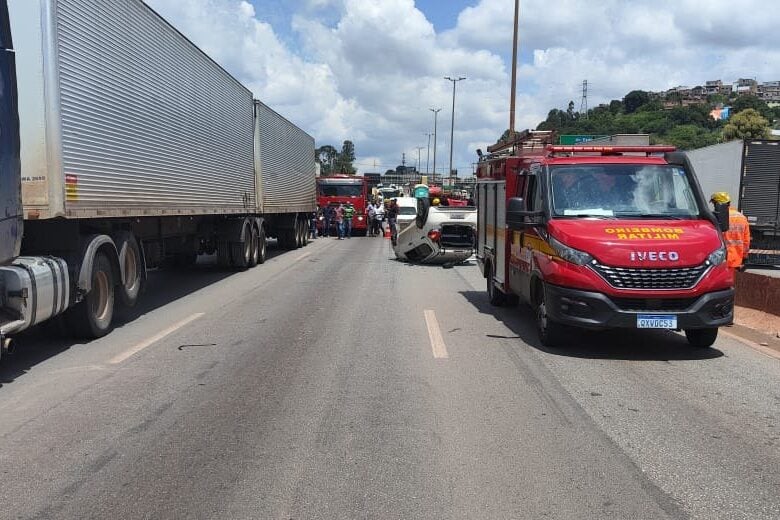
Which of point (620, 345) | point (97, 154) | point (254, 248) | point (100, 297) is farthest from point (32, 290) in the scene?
point (254, 248)

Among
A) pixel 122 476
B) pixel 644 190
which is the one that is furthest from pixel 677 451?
pixel 644 190

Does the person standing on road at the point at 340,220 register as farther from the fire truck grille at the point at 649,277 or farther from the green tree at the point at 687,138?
the green tree at the point at 687,138

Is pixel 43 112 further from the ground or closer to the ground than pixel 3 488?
further from the ground

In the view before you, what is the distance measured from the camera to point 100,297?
341 inches

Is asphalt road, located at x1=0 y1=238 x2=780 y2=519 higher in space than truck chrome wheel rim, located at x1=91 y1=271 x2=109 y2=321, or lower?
lower

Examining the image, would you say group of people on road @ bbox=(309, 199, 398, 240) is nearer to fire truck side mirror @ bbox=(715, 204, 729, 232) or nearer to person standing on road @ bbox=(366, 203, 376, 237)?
person standing on road @ bbox=(366, 203, 376, 237)

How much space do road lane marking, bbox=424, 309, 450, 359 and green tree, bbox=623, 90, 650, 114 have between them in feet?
411

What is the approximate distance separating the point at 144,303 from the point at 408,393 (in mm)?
7061

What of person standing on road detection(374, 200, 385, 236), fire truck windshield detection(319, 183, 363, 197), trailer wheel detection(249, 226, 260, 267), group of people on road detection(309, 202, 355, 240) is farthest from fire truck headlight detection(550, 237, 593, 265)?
fire truck windshield detection(319, 183, 363, 197)

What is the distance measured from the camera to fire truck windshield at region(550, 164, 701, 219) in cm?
793

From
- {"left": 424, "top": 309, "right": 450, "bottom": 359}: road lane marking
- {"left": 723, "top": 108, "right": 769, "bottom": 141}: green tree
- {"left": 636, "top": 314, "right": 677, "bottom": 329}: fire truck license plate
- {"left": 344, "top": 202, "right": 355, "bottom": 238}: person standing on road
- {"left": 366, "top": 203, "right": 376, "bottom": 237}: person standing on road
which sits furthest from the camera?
{"left": 723, "top": 108, "right": 769, "bottom": 141}: green tree

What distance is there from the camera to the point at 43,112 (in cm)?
707

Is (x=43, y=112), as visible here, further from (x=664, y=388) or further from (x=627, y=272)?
(x=664, y=388)

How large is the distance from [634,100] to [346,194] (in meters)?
109
